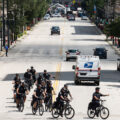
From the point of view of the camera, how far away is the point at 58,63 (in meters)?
70.2

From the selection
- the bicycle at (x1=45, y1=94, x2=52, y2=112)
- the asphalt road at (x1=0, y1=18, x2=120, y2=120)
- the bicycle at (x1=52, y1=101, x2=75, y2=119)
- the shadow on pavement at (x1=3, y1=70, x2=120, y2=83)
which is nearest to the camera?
the bicycle at (x1=52, y1=101, x2=75, y2=119)

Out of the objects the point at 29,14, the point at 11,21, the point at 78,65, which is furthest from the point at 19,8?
the point at 78,65

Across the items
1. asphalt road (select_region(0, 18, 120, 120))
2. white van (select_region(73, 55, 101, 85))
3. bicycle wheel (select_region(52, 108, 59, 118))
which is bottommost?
asphalt road (select_region(0, 18, 120, 120))

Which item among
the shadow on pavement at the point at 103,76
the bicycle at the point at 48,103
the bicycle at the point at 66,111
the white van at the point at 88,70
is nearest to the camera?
the bicycle at the point at 66,111

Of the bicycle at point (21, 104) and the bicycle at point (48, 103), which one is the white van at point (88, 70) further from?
the bicycle at point (48, 103)

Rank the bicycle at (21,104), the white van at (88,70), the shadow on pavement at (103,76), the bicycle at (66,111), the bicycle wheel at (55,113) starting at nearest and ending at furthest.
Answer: the bicycle at (66,111) → the bicycle wheel at (55,113) → the bicycle at (21,104) → the white van at (88,70) → the shadow on pavement at (103,76)

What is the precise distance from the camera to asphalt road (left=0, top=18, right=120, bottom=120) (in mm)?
32812

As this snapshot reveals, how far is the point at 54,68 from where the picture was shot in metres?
63.3

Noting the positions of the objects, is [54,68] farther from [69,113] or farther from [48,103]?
[69,113]

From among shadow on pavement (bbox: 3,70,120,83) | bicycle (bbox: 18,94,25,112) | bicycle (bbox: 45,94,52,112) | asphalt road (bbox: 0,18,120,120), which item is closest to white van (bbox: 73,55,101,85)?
asphalt road (bbox: 0,18,120,120)

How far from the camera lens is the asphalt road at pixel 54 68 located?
32812mm

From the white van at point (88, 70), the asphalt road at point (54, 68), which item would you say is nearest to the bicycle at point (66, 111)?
the asphalt road at point (54, 68)

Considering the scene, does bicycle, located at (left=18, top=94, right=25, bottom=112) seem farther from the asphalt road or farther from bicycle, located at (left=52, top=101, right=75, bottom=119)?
bicycle, located at (left=52, top=101, right=75, bottom=119)

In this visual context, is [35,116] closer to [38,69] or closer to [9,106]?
[9,106]
